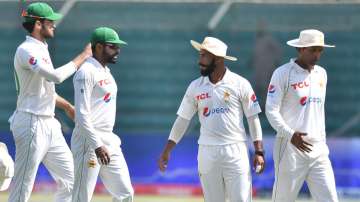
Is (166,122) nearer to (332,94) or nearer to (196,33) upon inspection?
(196,33)

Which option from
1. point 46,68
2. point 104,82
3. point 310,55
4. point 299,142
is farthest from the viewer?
point 310,55

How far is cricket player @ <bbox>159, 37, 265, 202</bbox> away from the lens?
11.2 meters

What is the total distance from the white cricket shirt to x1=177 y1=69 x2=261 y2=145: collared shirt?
4.15 ft

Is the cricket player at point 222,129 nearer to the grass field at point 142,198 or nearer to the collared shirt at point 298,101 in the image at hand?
the collared shirt at point 298,101

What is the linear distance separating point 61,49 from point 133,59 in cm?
120

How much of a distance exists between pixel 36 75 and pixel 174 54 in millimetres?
8204

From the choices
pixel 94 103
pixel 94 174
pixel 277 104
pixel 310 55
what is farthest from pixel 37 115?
pixel 310 55

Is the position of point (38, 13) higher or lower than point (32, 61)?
higher

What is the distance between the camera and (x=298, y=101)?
38.4 feet

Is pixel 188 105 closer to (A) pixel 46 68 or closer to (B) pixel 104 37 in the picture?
(B) pixel 104 37

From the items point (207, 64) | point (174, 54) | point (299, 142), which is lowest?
point (174, 54)

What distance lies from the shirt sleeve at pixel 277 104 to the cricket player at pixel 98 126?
58.6 inches

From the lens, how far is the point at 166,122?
1917cm

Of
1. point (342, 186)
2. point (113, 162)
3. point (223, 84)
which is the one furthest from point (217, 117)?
point (342, 186)
